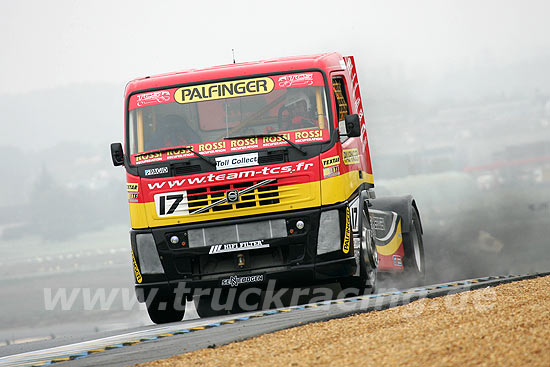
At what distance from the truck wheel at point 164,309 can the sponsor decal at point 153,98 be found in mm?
2098

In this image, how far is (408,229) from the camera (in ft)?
38.7

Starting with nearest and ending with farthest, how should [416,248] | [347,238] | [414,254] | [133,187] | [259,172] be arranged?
1. [259,172]
2. [347,238]
3. [133,187]
4. [414,254]
5. [416,248]

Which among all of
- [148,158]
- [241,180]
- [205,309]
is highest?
[148,158]

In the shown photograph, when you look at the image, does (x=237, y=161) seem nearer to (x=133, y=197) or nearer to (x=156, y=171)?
(x=156, y=171)

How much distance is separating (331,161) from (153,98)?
6.81 feet

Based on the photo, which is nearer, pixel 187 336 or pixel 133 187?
pixel 187 336

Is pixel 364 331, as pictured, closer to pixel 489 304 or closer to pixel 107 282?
pixel 489 304

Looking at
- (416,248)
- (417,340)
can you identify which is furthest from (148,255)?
(416,248)

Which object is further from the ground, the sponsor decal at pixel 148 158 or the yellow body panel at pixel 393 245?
the sponsor decal at pixel 148 158

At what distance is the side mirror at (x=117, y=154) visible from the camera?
9.00 m

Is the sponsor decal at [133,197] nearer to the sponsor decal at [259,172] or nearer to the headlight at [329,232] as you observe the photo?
the sponsor decal at [259,172]

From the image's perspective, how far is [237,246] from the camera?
8781mm

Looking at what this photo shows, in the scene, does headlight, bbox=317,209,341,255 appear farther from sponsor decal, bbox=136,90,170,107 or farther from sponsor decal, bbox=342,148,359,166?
sponsor decal, bbox=136,90,170,107

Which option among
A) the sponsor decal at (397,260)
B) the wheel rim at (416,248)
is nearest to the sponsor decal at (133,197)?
the sponsor decal at (397,260)
